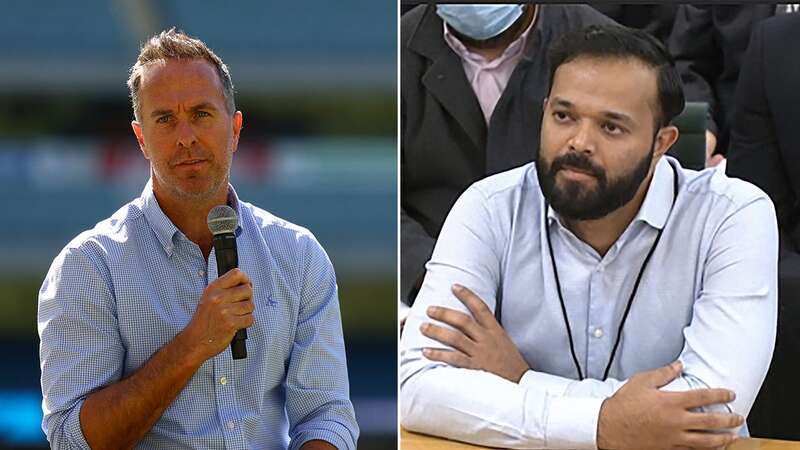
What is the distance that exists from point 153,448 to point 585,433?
51.0 inches

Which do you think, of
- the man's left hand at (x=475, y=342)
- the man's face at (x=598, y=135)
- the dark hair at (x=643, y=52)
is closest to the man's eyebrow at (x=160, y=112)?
the man's left hand at (x=475, y=342)

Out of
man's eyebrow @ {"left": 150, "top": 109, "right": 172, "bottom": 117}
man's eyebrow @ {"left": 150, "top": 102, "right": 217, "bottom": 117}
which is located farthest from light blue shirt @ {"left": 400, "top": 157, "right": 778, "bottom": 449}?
man's eyebrow @ {"left": 150, "top": 109, "right": 172, "bottom": 117}

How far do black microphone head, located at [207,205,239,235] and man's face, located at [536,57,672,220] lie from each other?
3.48ft

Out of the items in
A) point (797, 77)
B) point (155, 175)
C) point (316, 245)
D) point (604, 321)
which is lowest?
point (604, 321)

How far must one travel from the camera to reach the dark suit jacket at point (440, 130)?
3854 millimetres

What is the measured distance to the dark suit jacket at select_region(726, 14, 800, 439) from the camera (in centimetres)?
378

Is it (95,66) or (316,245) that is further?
(95,66)

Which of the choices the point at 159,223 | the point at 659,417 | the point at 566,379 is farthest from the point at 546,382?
the point at 159,223

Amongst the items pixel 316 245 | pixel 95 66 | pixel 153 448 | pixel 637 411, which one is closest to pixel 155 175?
pixel 316 245

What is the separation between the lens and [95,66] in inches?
182

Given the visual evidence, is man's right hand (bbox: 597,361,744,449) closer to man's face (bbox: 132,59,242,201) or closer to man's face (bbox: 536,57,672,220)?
man's face (bbox: 536,57,672,220)

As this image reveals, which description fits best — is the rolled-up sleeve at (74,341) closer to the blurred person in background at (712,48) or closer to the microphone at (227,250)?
the microphone at (227,250)

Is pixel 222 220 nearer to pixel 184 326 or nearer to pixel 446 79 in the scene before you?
pixel 184 326

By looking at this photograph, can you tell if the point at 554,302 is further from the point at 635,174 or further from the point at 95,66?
the point at 95,66
